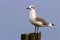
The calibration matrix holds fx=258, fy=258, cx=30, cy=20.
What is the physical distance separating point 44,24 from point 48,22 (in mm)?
338

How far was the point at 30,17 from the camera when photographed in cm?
1359

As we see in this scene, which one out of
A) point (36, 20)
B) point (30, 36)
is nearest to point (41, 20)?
point (36, 20)

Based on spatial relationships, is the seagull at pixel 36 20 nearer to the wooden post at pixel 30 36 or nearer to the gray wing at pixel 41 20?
the gray wing at pixel 41 20

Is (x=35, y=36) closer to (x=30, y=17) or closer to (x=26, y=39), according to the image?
(x=26, y=39)

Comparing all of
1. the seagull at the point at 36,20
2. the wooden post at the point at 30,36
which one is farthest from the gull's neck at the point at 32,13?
the wooden post at the point at 30,36

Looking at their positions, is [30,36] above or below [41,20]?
below

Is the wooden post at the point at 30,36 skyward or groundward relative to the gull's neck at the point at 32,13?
groundward

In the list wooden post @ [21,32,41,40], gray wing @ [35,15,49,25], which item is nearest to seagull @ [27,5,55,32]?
gray wing @ [35,15,49,25]

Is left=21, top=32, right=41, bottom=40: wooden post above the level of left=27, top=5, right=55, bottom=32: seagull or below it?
below

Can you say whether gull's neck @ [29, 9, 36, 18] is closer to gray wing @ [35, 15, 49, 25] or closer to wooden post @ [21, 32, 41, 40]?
gray wing @ [35, 15, 49, 25]

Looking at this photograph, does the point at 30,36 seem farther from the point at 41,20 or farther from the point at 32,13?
the point at 41,20

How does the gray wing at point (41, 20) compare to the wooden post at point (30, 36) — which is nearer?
the wooden post at point (30, 36)

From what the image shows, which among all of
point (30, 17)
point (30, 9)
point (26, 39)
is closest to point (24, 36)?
point (26, 39)

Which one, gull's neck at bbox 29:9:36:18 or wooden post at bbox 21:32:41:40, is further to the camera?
gull's neck at bbox 29:9:36:18
